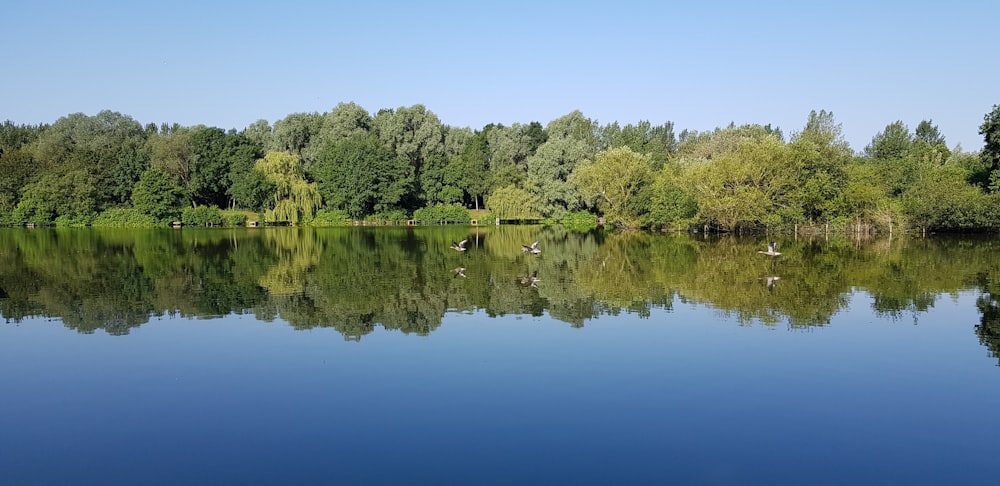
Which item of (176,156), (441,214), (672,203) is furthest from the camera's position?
(176,156)

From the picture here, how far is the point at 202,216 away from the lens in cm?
7938

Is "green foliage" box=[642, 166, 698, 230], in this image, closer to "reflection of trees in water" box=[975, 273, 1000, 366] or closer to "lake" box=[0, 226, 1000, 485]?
"lake" box=[0, 226, 1000, 485]

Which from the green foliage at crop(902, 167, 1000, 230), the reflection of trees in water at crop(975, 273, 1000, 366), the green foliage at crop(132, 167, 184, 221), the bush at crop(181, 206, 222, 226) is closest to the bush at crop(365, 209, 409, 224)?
the bush at crop(181, 206, 222, 226)

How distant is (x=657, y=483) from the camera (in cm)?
823

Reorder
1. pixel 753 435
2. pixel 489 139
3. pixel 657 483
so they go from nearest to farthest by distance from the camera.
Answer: pixel 657 483 < pixel 753 435 < pixel 489 139

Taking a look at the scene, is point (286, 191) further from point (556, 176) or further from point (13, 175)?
point (13, 175)

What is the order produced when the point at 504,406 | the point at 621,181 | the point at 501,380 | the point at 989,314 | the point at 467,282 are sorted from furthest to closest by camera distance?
the point at 621,181 → the point at 467,282 → the point at 989,314 → the point at 501,380 → the point at 504,406

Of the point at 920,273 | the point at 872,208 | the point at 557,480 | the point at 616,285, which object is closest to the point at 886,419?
the point at 557,480

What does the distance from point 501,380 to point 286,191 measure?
71.3m

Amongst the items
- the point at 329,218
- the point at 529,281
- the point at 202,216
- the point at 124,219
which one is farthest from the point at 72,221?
the point at 529,281

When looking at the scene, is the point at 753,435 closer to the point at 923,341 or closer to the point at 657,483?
the point at 657,483

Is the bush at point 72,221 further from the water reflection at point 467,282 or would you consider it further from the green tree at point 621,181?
the green tree at point 621,181

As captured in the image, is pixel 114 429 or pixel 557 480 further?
pixel 114 429

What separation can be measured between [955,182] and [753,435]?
189 feet
